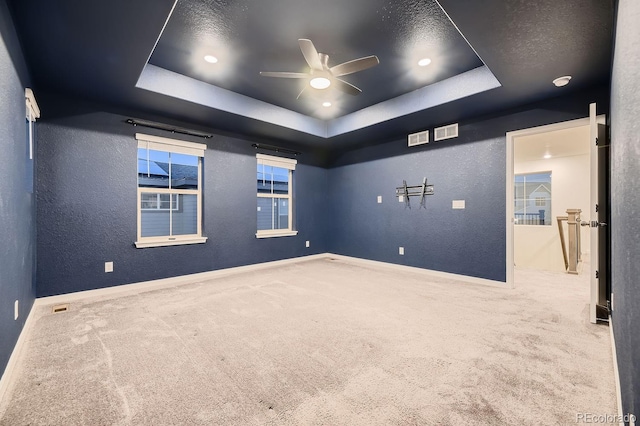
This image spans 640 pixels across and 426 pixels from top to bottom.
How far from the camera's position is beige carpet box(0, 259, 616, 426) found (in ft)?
4.71

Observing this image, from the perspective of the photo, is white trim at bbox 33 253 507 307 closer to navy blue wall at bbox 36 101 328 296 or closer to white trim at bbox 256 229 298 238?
navy blue wall at bbox 36 101 328 296

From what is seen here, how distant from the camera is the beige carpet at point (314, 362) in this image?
56.6 inches

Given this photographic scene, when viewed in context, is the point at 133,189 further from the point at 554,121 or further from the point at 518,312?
the point at 554,121

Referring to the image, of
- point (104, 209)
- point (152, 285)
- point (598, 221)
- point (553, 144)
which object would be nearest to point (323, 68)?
point (598, 221)

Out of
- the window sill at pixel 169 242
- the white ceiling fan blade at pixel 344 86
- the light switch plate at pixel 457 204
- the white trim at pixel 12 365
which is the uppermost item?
the white ceiling fan blade at pixel 344 86

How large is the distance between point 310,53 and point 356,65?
1.58 feet

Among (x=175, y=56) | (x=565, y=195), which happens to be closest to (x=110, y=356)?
(x=175, y=56)

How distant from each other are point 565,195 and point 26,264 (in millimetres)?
9983

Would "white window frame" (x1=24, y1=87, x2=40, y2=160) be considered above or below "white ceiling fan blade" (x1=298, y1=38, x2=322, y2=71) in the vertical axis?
below

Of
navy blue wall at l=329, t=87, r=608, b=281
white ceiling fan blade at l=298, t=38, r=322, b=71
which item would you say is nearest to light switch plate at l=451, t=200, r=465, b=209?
navy blue wall at l=329, t=87, r=608, b=281

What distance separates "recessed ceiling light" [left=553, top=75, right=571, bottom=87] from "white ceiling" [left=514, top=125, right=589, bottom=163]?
152 centimetres

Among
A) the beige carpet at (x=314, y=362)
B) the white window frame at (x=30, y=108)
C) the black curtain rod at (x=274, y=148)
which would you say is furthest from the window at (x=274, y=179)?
the white window frame at (x=30, y=108)

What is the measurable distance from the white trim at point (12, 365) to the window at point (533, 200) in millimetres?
9111

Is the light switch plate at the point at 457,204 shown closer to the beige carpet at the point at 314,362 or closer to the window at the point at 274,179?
the beige carpet at the point at 314,362
